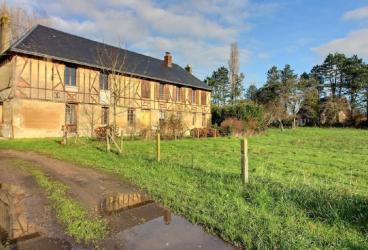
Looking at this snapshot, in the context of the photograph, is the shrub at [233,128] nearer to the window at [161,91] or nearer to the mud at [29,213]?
the window at [161,91]

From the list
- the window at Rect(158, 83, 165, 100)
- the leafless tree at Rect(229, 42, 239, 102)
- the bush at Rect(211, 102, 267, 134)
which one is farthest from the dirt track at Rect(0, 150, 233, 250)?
the leafless tree at Rect(229, 42, 239, 102)

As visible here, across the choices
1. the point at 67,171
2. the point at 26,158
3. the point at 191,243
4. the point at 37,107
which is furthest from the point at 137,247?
the point at 37,107

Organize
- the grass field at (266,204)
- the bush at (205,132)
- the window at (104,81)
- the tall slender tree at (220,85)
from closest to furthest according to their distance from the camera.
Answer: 1. the grass field at (266,204)
2. the window at (104,81)
3. the bush at (205,132)
4. the tall slender tree at (220,85)

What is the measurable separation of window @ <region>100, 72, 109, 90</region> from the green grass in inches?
699

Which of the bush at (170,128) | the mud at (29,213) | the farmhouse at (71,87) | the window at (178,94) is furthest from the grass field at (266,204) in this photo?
the window at (178,94)

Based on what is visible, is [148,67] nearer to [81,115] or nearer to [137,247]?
[81,115]

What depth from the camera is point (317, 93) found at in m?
53.5

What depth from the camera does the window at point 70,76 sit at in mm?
21516

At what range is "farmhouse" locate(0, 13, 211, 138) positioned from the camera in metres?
19.1

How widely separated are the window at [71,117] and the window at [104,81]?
2.98 m

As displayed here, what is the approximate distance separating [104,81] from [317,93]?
1635 inches

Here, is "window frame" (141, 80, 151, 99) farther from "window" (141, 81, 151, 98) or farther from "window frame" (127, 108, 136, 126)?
"window frame" (127, 108, 136, 126)

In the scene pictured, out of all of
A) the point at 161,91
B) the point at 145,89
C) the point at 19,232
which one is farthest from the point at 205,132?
the point at 19,232

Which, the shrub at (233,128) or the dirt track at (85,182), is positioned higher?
the shrub at (233,128)
